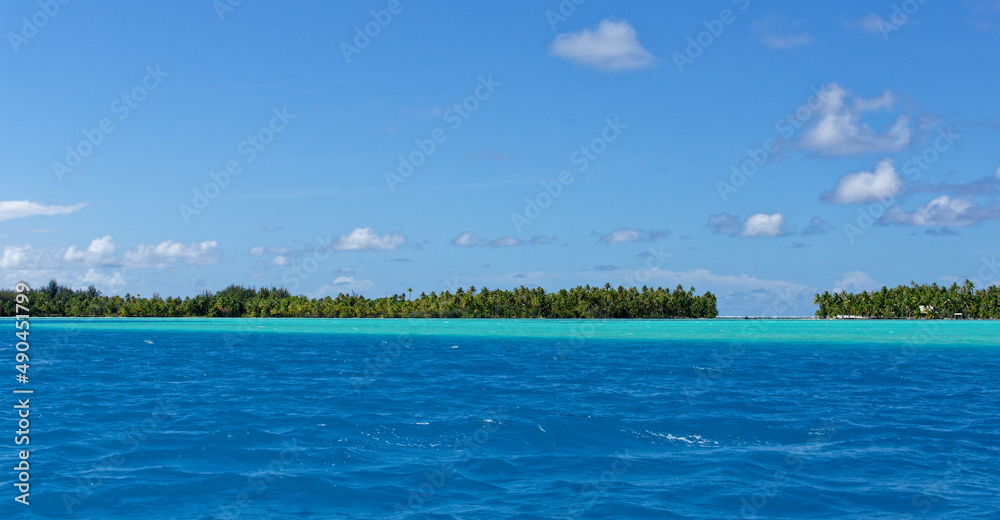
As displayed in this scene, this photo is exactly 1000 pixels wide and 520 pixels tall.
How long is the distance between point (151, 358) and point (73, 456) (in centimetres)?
3520

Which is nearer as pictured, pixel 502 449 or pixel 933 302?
pixel 502 449

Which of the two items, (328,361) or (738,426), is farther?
(328,361)

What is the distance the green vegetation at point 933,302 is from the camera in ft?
595

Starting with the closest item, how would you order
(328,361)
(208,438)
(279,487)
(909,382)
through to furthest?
(279,487), (208,438), (909,382), (328,361)

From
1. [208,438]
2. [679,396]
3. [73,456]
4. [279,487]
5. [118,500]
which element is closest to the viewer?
[118,500]

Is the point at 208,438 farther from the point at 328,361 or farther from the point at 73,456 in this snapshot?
the point at 328,361

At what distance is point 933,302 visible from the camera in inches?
7308

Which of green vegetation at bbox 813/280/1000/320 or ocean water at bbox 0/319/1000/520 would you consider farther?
green vegetation at bbox 813/280/1000/320

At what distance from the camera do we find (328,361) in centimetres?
4744

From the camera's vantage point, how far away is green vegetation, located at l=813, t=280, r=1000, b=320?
181m

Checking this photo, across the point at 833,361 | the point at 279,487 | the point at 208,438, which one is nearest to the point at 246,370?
the point at 208,438

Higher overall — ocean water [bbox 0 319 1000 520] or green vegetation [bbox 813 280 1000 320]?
green vegetation [bbox 813 280 1000 320]

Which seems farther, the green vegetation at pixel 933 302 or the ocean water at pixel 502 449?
the green vegetation at pixel 933 302

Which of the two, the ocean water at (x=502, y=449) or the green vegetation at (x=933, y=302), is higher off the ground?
the green vegetation at (x=933, y=302)
